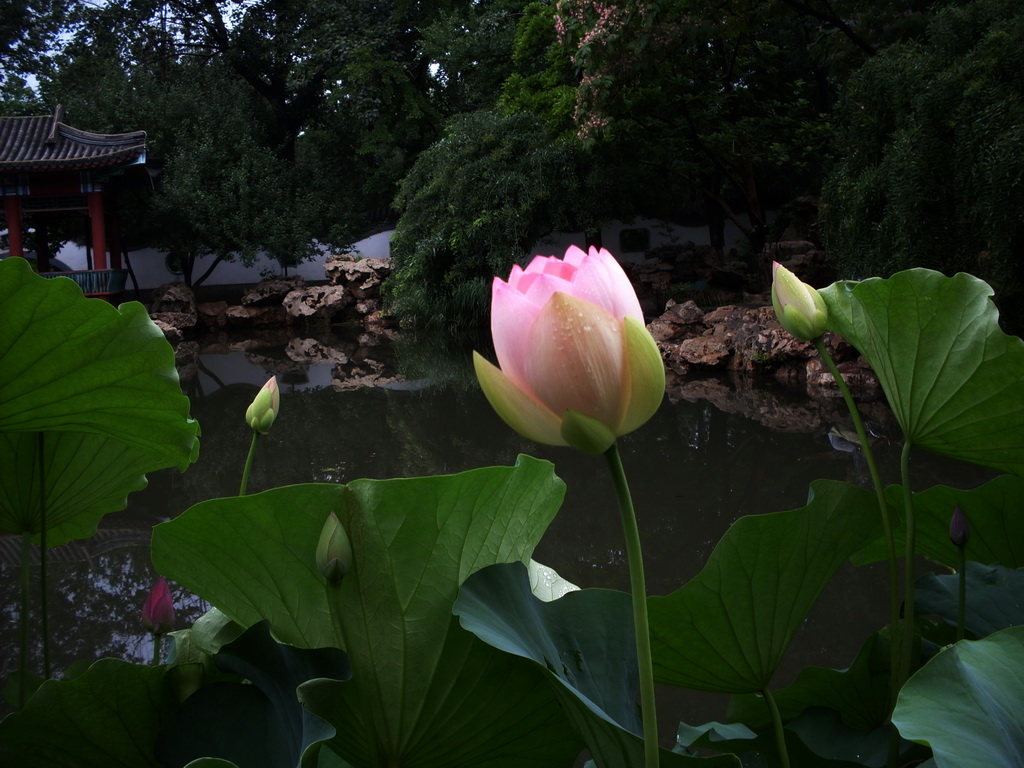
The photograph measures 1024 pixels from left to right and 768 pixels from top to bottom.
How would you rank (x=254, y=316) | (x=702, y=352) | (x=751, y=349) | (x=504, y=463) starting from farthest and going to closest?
(x=254, y=316), (x=702, y=352), (x=751, y=349), (x=504, y=463)

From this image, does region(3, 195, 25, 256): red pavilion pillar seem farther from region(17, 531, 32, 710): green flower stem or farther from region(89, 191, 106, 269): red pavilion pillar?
region(17, 531, 32, 710): green flower stem

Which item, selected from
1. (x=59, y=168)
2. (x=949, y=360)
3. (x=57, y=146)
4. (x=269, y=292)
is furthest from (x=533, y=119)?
(x=949, y=360)

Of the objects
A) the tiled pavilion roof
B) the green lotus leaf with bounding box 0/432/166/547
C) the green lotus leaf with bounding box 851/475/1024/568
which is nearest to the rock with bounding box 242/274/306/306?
the tiled pavilion roof

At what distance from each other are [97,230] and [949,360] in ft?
31.9

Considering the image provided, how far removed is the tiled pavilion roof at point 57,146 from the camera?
8.31 metres

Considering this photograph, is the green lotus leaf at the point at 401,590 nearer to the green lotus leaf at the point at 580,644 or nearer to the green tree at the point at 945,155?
the green lotus leaf at the point at 580,644

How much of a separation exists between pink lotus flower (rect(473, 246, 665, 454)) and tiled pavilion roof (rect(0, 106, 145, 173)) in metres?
9.40

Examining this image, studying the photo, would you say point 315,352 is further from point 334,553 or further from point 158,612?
point 334,553

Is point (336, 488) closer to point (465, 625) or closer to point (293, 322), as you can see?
point (465, 625)

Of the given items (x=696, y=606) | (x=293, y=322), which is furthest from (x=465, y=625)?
(x=293, y=322)

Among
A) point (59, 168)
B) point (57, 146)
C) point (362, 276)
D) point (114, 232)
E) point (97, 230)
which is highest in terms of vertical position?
point (57, 146)

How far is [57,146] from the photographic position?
862cm

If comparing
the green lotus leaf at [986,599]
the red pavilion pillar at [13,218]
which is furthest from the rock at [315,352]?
the green lotus leaf at [986,599]

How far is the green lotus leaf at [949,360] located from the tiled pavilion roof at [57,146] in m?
9.35
